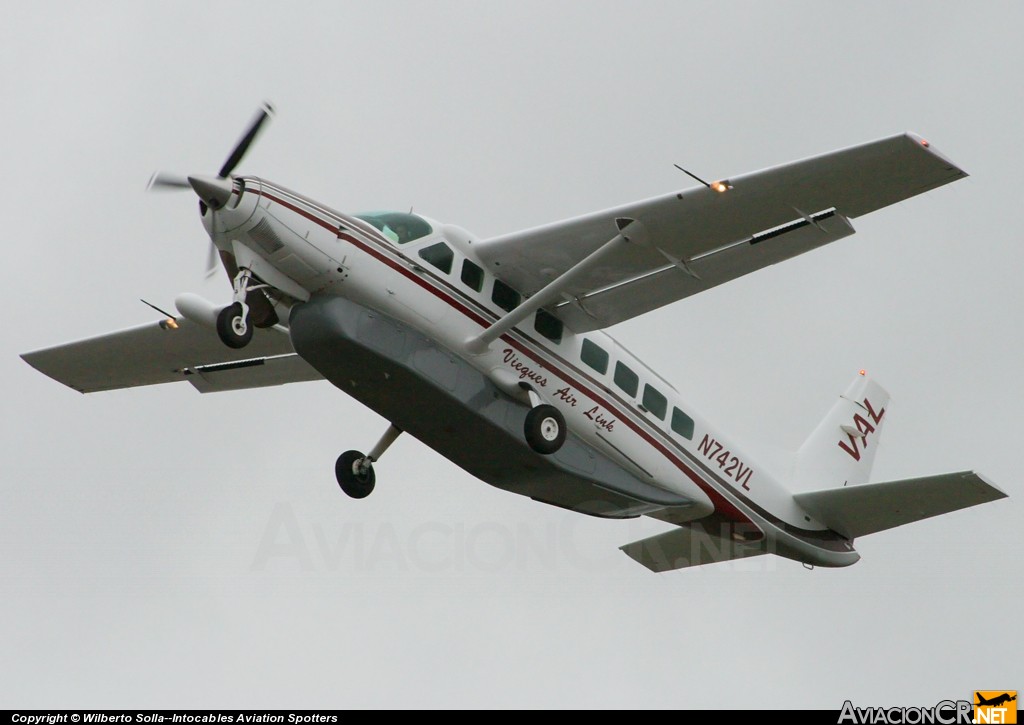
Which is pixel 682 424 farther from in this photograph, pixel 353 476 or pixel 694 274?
pixel 353 476

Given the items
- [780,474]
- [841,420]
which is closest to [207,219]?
[780,474]

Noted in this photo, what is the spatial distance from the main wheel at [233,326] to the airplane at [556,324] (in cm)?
2

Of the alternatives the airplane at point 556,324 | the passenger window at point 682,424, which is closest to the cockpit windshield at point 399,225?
the airplane at point 556,324

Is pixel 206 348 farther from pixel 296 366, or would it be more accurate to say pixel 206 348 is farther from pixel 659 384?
pixel 659 384

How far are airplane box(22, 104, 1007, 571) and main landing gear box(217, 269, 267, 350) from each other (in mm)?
25

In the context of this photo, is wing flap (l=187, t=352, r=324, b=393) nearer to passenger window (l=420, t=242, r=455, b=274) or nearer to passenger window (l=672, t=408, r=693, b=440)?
passenger window (l=420, t=242, r=455, b=274)

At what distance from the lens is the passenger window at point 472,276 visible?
Answer: 67.2 ft

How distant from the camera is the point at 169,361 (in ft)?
81.5

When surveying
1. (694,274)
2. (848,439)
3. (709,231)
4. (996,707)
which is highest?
(848,439)

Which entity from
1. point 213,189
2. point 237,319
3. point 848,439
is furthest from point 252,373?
point 848,439

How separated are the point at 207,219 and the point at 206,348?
5877mm

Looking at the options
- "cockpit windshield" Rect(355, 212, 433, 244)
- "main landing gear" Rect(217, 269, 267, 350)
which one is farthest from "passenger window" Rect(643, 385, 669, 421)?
"main landing gear" Rect(217, 269, 267, 350)

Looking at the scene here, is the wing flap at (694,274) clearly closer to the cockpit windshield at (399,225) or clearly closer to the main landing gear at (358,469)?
the cockpit windshield at (399,225)

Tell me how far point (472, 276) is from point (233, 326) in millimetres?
3548
